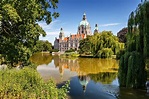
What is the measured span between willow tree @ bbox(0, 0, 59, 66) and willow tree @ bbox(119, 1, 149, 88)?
5646mm

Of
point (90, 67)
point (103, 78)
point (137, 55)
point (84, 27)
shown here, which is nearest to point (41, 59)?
point (90, 67)

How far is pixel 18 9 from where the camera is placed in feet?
36.9

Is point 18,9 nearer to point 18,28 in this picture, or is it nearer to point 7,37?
point 18,28

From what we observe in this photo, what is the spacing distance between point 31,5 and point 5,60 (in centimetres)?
353

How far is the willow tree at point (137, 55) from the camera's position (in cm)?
1419

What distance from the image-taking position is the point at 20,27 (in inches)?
464

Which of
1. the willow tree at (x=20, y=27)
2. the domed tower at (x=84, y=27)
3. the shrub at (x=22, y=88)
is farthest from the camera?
the domed tower at (x=84, y=27)

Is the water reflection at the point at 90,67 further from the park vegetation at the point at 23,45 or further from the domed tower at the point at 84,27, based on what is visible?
the domed tower at the point at 84,27

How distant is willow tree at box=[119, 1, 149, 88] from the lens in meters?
14.2

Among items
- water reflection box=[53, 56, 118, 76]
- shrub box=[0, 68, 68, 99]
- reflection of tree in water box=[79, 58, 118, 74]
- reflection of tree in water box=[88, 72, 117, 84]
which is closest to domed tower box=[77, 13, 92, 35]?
water reflection box=[53, 56, 118, 76]

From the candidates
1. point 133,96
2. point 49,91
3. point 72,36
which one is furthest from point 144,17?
point 72,36

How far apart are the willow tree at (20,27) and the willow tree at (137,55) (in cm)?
565

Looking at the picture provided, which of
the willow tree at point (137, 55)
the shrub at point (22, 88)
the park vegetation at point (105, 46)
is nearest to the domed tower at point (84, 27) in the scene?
the park vegetation at point (105, 46)

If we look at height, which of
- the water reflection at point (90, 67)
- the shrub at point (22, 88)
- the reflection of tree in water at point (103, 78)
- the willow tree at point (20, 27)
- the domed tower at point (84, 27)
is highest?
the domed tower at point (84, 27)
